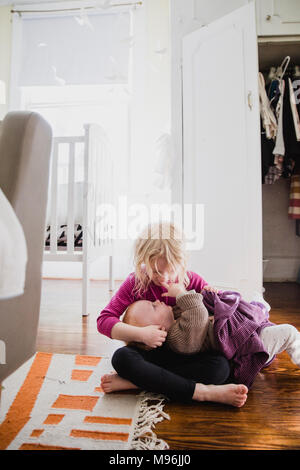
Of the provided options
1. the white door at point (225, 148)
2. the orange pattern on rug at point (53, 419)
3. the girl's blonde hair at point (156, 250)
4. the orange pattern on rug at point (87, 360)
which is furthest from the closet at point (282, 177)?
the orange pattern on rug at point (53, 419)

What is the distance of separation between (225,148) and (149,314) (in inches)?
51.0

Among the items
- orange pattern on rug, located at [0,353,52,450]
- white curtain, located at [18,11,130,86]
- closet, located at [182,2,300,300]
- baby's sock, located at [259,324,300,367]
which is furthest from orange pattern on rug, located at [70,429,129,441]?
white curtain, located at [18,11,130,86]

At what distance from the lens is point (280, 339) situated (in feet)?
2.74

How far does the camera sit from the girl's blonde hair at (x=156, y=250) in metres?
0.84

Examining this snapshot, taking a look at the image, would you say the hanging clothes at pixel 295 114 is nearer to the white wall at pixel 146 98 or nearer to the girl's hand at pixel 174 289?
the white wall at pixel 146 98

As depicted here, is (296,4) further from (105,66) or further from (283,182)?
(105,66)

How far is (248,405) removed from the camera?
722 millimetres

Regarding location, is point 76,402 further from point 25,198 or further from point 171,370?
point 25,198

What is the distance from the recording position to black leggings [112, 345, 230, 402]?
0.71m

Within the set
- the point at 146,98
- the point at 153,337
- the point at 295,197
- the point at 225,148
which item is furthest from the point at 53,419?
the point at 146,98

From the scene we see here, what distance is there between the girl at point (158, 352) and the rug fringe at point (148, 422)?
0.09 ft

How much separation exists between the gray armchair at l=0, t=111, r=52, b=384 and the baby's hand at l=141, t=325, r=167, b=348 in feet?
0.86
